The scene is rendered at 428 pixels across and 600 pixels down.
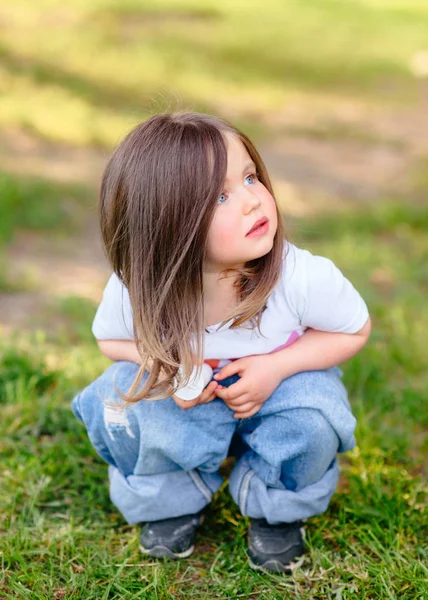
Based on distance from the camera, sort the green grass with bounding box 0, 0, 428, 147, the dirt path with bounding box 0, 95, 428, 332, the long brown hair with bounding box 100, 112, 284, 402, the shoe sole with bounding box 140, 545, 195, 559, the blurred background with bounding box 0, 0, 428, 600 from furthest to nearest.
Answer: the green grass with bounding box 0, 0, 428, 147 < the dirt path with bounding box 0, 95, 428, 332 < the blurred background with bounding box 0, 0, 428, 600 < the shoe sole with bounding box 140, 545, 195, 559 < the long brown hair with bounding box 100, 112, 284, 402

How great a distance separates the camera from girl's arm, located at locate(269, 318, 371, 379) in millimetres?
1799

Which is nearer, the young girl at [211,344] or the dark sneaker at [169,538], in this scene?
the young girl at [211,344]

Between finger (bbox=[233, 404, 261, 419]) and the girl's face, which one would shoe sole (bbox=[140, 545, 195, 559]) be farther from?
the girl's face

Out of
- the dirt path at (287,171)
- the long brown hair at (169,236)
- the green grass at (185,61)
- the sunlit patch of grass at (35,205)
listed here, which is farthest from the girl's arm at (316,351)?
the green grass at (185,61)

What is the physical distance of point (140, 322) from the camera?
5.65 feet

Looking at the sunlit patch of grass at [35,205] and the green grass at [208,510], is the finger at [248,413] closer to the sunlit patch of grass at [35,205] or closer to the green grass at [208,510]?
the green grass at [208,510]

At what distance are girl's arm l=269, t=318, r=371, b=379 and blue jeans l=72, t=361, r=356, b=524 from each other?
1.2 inches

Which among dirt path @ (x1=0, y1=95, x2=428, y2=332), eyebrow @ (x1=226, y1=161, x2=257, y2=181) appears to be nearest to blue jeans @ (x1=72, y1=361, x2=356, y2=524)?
eyebrow @ (x1=226, y1=161, x2=257, y2=181)

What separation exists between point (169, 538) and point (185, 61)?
679 centimetres

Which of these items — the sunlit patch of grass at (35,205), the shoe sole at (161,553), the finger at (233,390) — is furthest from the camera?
the sunlit patch of grass at (35,205)

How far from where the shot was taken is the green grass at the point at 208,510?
1.75 meters

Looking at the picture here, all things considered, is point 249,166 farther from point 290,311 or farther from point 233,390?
point 233,390

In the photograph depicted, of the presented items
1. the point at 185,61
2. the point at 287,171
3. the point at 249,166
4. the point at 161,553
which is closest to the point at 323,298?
the point at 249,166

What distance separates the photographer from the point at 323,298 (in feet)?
5.79
